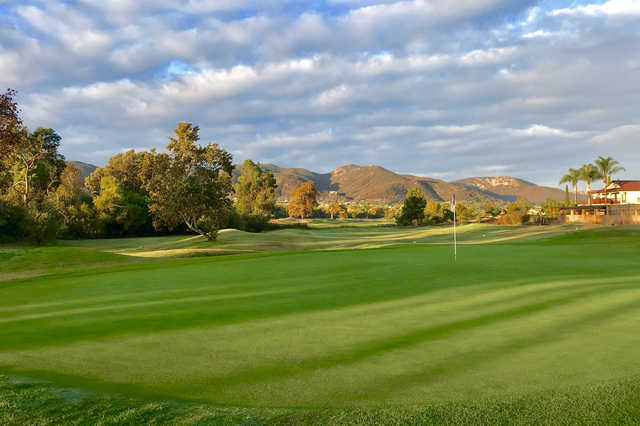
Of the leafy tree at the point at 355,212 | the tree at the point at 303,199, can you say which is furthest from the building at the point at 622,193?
the leafy tree at the point at 355,212

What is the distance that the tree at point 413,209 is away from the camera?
3007 inches

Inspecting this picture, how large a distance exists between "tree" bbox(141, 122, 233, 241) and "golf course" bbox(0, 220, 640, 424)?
77.4ft

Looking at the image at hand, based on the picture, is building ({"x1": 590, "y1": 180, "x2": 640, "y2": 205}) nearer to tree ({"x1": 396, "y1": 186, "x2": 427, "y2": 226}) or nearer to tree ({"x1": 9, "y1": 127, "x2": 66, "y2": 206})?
tree ({"x1": 396, "y1": 186, "x2": 427, "y2": 226})

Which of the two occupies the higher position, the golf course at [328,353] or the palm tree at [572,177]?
the palm tree at [572,177]

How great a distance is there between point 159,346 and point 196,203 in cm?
3018

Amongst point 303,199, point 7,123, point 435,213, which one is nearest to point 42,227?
point 7,123

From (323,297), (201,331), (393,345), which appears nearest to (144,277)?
(323,297)

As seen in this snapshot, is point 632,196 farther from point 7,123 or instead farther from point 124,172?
point 7,123

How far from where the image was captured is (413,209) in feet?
251

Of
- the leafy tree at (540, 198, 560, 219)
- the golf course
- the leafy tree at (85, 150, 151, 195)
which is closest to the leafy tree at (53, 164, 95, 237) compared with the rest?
the leafy tree at (85, 150, 151, 195)

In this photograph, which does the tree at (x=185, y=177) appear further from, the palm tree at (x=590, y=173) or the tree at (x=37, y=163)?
the palm tree at (x=590, y=173)

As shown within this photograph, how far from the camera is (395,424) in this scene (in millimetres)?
3346

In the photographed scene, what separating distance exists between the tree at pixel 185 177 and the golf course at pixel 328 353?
2358 centimetres

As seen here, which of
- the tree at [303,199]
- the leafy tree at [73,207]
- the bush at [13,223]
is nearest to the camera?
the bush at [13,223]
